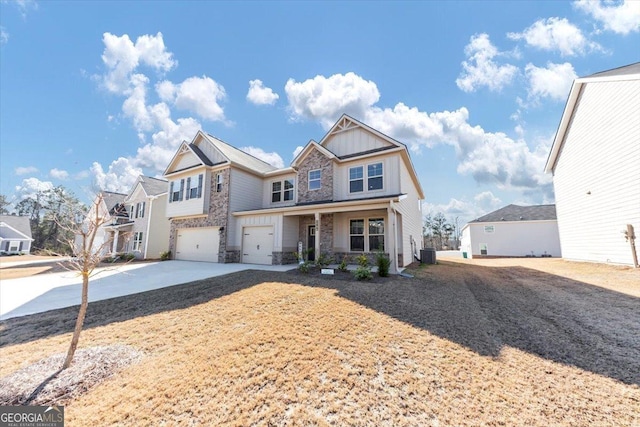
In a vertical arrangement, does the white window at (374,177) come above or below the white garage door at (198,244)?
above

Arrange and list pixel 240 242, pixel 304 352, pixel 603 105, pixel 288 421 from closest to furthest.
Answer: pixel 288 421 → pixel 304 352 → pixel 603 105 → pixel 240 242

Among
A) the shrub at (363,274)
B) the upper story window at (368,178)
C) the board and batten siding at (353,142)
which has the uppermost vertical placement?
the board and batten siding at (353,142)

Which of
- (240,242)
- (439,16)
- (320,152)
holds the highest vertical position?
A: (439,16)

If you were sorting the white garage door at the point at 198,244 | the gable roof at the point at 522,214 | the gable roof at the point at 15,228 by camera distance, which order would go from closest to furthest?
the white garage door at the point at 198,244, the gable roof at the point at 522,214, the gable roof at the point at 15,228

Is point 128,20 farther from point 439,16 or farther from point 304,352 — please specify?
Result: point 304,352

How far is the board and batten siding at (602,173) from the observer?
33.7ft

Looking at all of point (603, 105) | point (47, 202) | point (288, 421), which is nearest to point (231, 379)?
point (288, 421)

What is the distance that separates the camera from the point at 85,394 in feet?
9.82

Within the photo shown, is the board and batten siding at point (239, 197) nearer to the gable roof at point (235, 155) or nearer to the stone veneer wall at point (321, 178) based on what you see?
the gable roof at point (235, 155)

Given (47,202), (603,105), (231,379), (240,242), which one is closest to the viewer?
(231,379)

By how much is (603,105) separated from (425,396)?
707 inches

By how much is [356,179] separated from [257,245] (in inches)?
288

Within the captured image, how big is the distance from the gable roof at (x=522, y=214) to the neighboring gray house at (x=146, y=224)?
32.1 metres

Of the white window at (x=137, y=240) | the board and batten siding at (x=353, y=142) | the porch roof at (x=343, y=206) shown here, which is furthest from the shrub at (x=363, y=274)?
the white window at (x=137, y=240)
